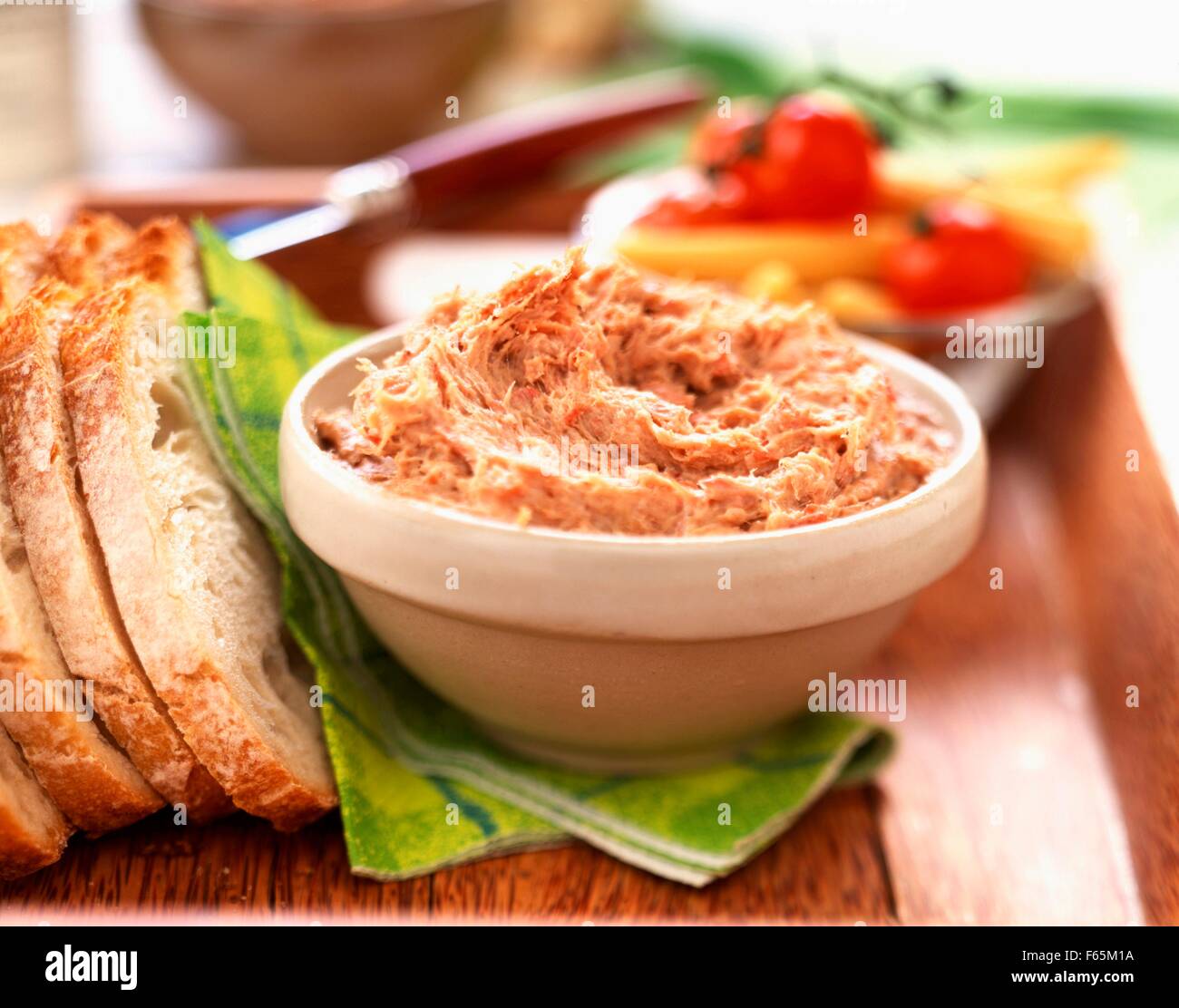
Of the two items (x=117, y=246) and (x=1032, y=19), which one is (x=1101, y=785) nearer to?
(x=117, y=246)

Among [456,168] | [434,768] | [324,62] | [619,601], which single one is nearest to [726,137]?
[456,168]

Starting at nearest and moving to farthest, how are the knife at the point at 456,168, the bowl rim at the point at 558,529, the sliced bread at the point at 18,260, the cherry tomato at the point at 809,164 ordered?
Answer: the bowl rim at the point at 558,529, the sliced bread at the point at 18,260, the knife at the point at 456,168, the cherry tomato at the point at 809,164

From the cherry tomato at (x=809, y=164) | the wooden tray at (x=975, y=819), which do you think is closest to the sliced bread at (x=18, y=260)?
the wooden tray at (x=975, y=819)

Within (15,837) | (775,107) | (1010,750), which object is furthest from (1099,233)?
(15,837)

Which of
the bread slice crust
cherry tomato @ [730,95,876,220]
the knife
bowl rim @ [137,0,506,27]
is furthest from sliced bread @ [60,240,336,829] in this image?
bowl rim @ [137,0,506,27]

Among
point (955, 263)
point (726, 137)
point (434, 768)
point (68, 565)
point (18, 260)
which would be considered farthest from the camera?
point (726, 137)

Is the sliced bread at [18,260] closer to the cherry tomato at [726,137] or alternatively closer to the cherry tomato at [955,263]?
the cherry tomato at [726,137]

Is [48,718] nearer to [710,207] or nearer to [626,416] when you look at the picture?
[626,416]
